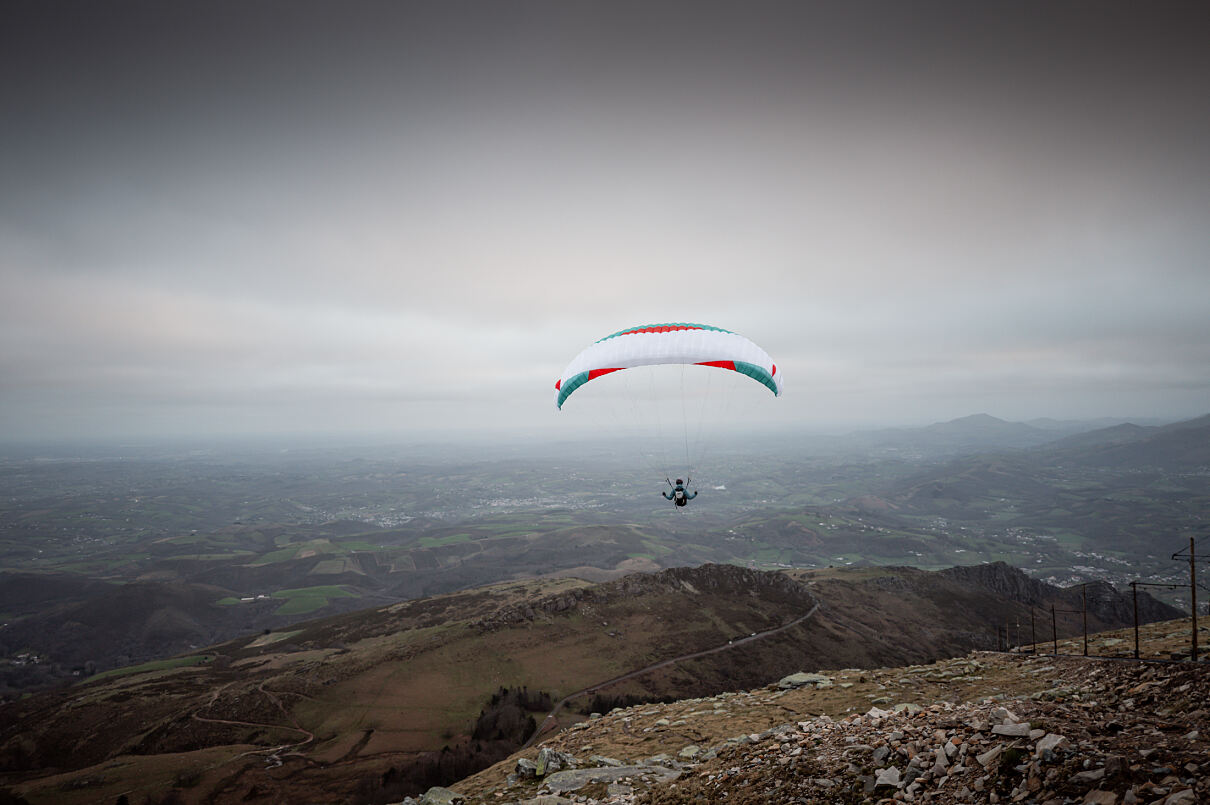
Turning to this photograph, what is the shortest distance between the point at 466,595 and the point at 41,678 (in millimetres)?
117976

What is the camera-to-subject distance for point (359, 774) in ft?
139

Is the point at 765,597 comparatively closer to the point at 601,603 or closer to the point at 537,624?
the point at 601,603

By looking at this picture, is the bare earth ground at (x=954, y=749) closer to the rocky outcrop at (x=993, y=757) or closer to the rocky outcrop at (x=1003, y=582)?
the rocky outcrop at (x=993, y=757)

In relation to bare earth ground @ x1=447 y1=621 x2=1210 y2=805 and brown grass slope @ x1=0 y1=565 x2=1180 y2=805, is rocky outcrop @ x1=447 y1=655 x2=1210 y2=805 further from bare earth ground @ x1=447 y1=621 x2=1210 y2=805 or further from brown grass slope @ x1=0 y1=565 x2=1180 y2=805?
brown grass slope @ x1=0 y1=565 x2=1180 y2=805

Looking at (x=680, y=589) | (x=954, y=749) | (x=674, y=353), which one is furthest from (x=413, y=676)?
(x=954, y=749)

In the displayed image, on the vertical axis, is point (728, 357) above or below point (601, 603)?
above

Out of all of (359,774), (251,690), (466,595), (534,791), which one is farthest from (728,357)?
(466,595)

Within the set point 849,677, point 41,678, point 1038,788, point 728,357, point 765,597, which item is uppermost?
point 728,357

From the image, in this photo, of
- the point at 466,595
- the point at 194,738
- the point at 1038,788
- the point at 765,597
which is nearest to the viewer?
the point at 1038,788

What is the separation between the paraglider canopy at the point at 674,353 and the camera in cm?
2839

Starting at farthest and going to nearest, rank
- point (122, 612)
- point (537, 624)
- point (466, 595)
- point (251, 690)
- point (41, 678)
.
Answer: point (122, 612) < point (41, 678) < point (466, 595) < point (537, 624) < point (251, 690)

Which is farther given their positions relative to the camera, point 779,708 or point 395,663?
point 395,663

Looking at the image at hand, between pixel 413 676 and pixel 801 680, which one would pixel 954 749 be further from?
pixel 413 676

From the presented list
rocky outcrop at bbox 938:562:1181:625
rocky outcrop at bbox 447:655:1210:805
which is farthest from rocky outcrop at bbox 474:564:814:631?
rocky outcrop at bbox 447:655:1210:805
